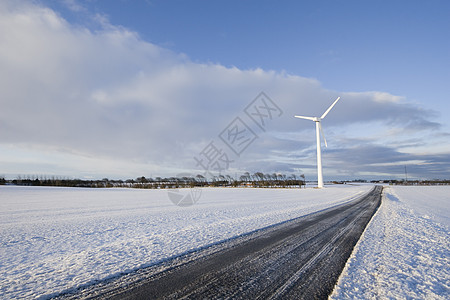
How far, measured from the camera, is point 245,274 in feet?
16.3

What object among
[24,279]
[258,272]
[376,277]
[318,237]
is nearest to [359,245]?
[318,237]

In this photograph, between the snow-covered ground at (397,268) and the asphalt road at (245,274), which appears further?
the snow-covered ground at (397,268)

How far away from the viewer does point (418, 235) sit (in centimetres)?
911

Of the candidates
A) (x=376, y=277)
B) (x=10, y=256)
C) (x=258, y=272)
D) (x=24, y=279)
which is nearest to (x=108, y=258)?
(x=24, y=279)

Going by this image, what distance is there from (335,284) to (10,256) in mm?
8940

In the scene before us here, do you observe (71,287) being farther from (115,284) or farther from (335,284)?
(335,284)

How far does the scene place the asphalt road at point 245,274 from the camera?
13.6 ft

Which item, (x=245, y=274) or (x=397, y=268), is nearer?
(x=245, y=274)

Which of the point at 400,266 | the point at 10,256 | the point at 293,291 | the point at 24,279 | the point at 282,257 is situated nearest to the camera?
the point at 293,291

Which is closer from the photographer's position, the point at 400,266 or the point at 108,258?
the point at 400,266

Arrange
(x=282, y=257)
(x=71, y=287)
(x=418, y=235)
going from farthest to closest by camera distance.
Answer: (x=418, y=235) < (x=282, y=257) < (x=71, y=287)

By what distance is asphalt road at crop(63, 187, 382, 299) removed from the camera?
13.6ft

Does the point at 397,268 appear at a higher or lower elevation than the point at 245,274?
lower

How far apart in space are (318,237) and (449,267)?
350cm
